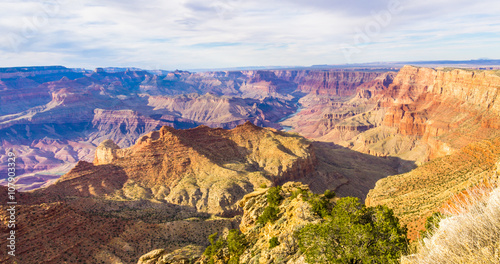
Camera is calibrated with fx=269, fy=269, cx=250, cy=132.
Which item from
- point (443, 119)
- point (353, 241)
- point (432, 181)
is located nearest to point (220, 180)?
point (432, 181)

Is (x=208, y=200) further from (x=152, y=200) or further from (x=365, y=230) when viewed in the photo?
(x=365, y=230)

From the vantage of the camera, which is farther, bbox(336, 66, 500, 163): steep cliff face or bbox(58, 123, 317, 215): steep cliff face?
bbox(336, 66, 500, 163): steep cliff face

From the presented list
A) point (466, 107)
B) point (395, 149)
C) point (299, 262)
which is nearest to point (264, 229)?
point (299, 262)

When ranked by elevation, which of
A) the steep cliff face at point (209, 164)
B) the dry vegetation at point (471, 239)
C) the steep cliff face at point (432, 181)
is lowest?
the steep cliff face at point (209, 164)

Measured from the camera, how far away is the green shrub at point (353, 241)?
18.6 metres

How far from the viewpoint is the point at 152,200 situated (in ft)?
269

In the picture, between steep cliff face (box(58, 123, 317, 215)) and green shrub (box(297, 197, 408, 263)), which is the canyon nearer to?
steep cliff face (box(58, 123, 317, 215))

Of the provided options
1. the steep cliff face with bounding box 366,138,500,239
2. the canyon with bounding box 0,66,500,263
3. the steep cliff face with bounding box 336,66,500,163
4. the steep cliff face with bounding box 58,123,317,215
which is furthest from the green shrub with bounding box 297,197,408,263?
the steep cliff face with bounding box 336,66,500,163

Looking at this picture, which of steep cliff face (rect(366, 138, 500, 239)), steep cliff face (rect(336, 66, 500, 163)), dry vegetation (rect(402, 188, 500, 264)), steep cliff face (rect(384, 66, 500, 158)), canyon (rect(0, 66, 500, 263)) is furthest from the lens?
steep cliff face (rect(336, 66, 500, 163))

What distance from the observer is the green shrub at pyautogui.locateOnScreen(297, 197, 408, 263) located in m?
18.6

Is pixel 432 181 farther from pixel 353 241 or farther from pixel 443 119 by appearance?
pixel 443 119

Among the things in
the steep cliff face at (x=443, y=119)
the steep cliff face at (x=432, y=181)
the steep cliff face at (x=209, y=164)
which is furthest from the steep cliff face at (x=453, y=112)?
the steep cliff face at (x=209, y=164)

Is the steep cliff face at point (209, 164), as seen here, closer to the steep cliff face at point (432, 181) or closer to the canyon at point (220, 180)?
the canyon at point (220, 180)

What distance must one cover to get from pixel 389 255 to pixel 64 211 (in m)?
57.9
